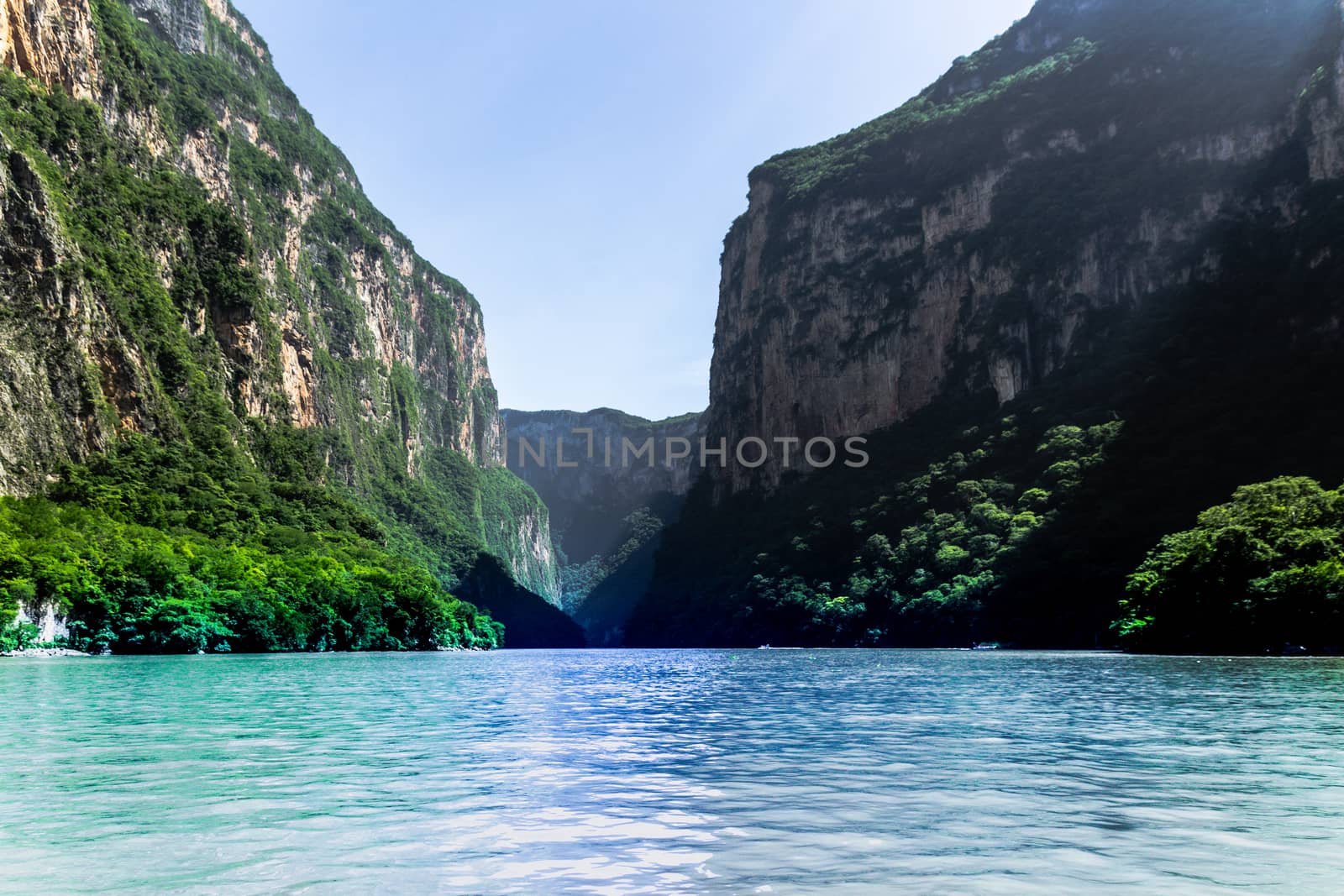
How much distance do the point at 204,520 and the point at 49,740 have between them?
85721mm

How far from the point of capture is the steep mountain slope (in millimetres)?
96250

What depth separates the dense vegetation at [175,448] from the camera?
227 ft

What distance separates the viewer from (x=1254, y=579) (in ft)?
178

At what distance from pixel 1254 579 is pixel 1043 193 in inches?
4580

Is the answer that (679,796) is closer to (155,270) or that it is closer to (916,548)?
(916,548)

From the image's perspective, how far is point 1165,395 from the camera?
4166 inches

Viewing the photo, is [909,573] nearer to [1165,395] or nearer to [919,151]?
[1165,395]

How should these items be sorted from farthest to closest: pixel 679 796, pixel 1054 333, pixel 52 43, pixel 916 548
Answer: pixel 1054 333
pixel 916 548
pixel 52 43
pixel 679 796

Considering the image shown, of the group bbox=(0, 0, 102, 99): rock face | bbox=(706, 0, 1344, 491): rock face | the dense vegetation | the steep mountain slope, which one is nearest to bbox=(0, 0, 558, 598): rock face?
bbox=(0, 0, 102, 99): rock face

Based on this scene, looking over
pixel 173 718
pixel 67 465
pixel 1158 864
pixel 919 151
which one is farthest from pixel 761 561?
pixel 1158 864

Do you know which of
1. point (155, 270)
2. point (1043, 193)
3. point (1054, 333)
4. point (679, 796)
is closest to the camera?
point (679, 796)

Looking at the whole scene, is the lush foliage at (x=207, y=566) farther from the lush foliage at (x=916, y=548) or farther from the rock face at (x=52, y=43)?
the rock face at (x=52, y=43)

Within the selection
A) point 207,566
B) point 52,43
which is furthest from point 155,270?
point 207,566

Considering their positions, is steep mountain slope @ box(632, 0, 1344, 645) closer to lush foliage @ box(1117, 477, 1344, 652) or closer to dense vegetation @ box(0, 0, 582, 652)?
lush foliage @ box(1117, 477, 1344, 652)
